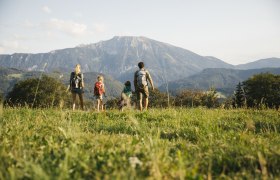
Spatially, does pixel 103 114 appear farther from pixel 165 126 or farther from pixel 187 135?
pixel 187 135

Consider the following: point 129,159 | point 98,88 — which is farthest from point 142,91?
point 129,159

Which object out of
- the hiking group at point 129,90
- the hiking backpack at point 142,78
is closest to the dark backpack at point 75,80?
the hiking group at point 129,90

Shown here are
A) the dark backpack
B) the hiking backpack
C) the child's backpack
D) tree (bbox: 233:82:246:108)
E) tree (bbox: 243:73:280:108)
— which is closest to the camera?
tree (bbox: 233:82:246:108)

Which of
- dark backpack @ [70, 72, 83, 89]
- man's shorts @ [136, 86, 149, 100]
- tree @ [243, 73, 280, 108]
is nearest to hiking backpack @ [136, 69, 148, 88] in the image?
man's shorts @ [136, 86, 149, 100]

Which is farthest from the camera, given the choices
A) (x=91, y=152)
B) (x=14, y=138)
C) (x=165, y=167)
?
(x=14, y=138)

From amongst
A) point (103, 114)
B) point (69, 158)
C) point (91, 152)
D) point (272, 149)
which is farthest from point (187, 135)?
point (103, 114)

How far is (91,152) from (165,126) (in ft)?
14.0

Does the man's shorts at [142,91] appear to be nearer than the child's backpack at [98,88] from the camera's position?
Yes

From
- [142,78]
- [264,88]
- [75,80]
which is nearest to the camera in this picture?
[142,78]

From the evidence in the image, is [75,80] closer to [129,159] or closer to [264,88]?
[129,159]

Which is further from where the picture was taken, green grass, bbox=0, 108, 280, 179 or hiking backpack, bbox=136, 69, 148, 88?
hiking backpack, bbox=136, 69, 148, 88

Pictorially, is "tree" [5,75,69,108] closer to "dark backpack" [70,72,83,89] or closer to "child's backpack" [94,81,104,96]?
"child's backpack" [94,81,104,96]

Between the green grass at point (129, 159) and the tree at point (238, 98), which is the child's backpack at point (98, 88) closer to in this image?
the tree at point (238, 98)

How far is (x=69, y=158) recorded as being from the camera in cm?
388
